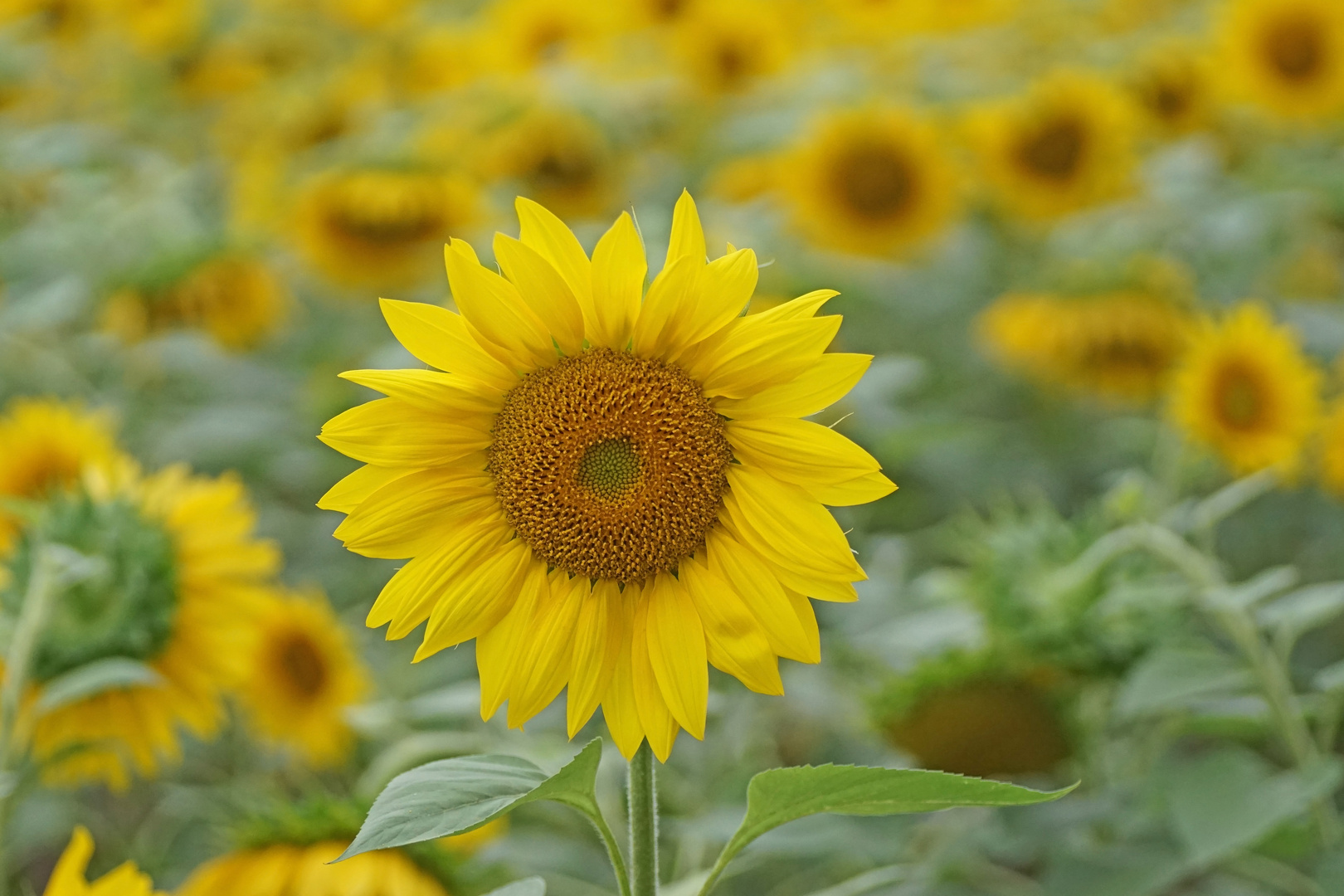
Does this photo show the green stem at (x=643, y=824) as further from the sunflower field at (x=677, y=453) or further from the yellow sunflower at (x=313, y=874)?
the yellow sunflower at (x=313, y=874)

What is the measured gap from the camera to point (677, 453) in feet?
2.17

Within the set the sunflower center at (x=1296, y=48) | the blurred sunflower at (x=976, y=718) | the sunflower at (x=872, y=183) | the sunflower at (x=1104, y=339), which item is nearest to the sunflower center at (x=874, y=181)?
the sunflower at (x=872, y=183)

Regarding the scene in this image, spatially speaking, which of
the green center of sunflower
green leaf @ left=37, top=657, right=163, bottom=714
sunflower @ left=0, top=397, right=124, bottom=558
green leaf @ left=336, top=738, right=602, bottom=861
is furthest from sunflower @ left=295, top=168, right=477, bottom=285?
green leaf @ left=336, top=738, right=602, bottom=861

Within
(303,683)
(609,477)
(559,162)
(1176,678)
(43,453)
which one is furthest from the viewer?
(559,162)

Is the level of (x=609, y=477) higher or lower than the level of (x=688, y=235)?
lower

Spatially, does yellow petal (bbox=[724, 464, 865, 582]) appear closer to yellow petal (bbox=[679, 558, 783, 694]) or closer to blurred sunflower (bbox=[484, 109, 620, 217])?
yellow petal (bbox=[679, 558, 783, 694])

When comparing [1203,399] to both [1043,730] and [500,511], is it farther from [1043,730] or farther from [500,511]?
[500,511]

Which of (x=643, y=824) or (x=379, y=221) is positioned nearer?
(x=643, y=824)

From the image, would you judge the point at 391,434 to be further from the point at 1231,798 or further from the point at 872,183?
the point at 872,183

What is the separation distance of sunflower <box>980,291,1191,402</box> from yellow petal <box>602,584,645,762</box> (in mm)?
1267

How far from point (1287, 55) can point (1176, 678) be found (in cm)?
156

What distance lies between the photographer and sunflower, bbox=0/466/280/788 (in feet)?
3.30

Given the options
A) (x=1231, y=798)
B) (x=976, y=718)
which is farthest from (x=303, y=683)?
(x=1231, y=798)

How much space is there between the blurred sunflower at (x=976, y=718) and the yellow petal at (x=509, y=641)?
55 cm
